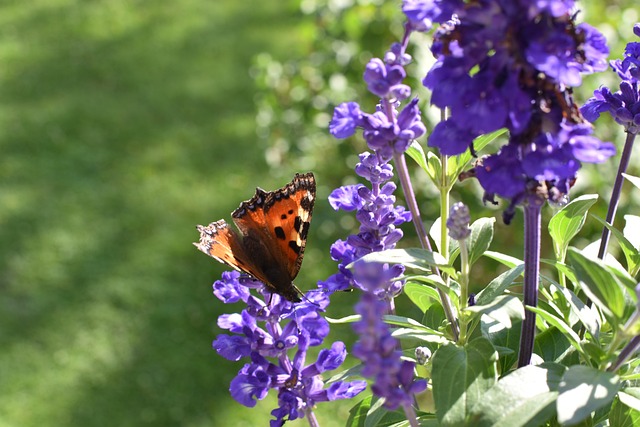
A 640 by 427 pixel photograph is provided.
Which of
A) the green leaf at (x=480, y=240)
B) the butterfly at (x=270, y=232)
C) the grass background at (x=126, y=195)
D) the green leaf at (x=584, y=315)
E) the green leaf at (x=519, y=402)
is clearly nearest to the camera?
the green leaf at (x=519, y=402)

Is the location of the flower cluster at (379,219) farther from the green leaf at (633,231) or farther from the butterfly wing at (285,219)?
the green leaf at (633,231)

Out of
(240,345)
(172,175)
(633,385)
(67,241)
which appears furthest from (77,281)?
(633,385)

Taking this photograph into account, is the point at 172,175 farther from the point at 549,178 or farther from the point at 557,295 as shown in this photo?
the point at 549,178

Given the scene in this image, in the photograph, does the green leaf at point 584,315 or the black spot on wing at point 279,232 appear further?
the black spot on wing at point 279,232

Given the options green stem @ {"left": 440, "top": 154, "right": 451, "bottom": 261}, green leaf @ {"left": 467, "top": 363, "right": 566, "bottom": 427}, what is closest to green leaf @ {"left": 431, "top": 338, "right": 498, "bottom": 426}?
green leaf @ {"left": 467, "top": 363, "right": 566, "bottom": 427}

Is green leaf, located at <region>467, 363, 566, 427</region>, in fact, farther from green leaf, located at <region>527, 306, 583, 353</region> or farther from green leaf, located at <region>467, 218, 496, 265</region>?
green leaf, located at <region>467, 218, 496, 265</region>

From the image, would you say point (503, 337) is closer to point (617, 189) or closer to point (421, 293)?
point (421, 293)

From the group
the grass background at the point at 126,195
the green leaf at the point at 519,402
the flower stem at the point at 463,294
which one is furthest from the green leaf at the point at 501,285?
the grass background at the point at 126,195

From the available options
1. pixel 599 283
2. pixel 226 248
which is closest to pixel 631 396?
pixel 599 283
